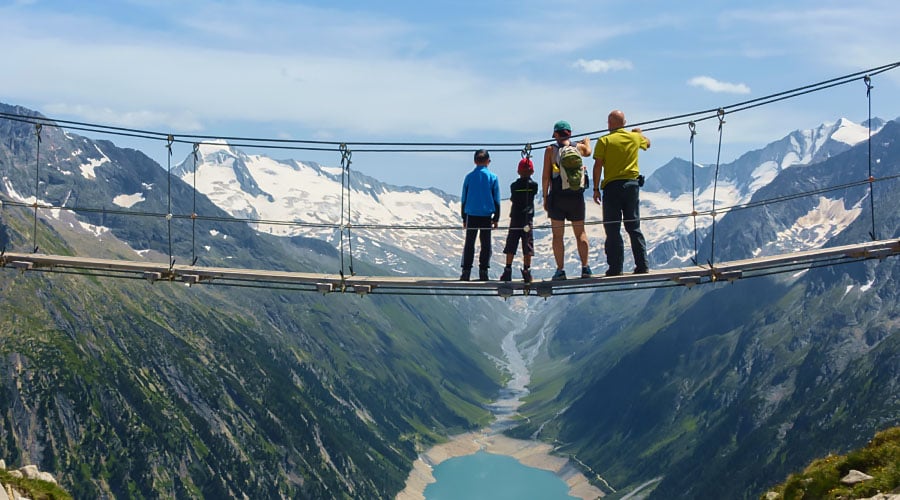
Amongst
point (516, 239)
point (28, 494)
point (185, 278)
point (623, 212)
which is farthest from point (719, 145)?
point (28, 494)

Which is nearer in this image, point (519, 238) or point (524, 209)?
point (524, 209)

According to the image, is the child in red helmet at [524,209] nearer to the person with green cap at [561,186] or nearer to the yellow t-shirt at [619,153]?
the person with green cap at [561,186]

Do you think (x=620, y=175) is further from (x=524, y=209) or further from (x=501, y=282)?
(x=501, y=282)

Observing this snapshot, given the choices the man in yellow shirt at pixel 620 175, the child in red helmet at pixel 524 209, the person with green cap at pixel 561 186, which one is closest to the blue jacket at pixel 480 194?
the child in red helmet at pixel 524 209

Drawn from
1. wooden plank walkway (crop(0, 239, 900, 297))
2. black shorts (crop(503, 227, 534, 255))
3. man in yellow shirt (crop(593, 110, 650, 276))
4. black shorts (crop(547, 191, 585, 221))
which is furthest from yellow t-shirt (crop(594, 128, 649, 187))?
wooden plank walkway (crop(0, 239, 900, 297))

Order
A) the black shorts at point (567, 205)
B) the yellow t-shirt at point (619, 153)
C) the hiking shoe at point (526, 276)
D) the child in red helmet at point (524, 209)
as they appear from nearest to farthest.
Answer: the yellow t-shirt at point (619, 153) < the black shorts at point (567, 205) < the hiking shoe at point (526, 276) < the child in red helmet at point (524, 209)

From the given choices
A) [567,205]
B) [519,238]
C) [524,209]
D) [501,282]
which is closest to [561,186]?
[567,205]

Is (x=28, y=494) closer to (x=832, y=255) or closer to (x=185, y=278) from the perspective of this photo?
(x=185, y=278)
